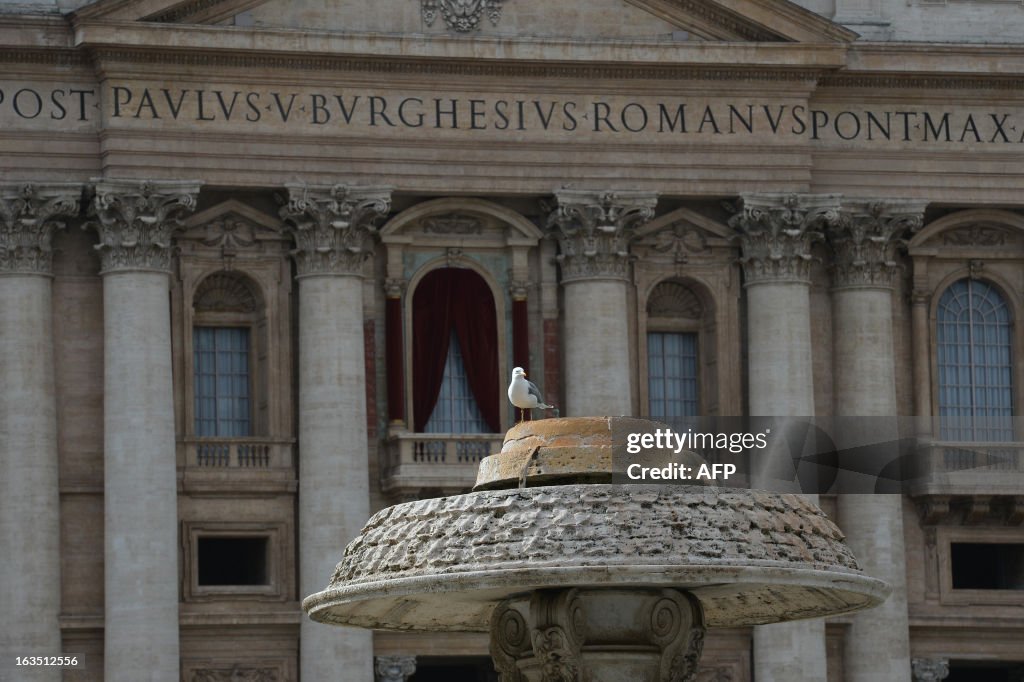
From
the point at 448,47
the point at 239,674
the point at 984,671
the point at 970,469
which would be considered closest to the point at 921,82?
the point at 970,469

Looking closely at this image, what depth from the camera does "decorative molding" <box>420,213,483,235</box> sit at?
49.8 meters

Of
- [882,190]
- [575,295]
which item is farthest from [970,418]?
[575,295]

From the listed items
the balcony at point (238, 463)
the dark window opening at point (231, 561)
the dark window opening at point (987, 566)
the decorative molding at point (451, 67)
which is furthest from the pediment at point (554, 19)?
the dark window opening at point (987, 566)

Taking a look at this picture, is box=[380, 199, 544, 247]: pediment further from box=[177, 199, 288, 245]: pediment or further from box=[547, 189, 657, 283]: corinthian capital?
box=[177, 199, 288, 245]: pediment

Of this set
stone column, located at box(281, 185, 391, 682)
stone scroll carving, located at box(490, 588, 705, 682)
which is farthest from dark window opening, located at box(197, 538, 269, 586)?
stone scroll carving, located at box(490, 588, 705, 682)

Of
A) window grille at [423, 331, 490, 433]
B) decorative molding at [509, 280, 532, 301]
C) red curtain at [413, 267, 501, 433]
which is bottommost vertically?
window grille at [423, 331, 490, 433]

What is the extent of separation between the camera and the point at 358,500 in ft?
158

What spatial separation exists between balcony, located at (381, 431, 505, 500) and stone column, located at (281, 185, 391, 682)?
545 millimetres

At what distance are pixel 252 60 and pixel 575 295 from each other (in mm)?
6731

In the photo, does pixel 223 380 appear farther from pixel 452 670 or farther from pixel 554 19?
pixel 554 19

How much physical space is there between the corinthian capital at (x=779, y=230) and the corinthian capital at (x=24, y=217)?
11.6 m

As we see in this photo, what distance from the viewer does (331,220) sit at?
1908 inches

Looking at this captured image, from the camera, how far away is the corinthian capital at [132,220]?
156 feet

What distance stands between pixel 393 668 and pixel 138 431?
579 cm
